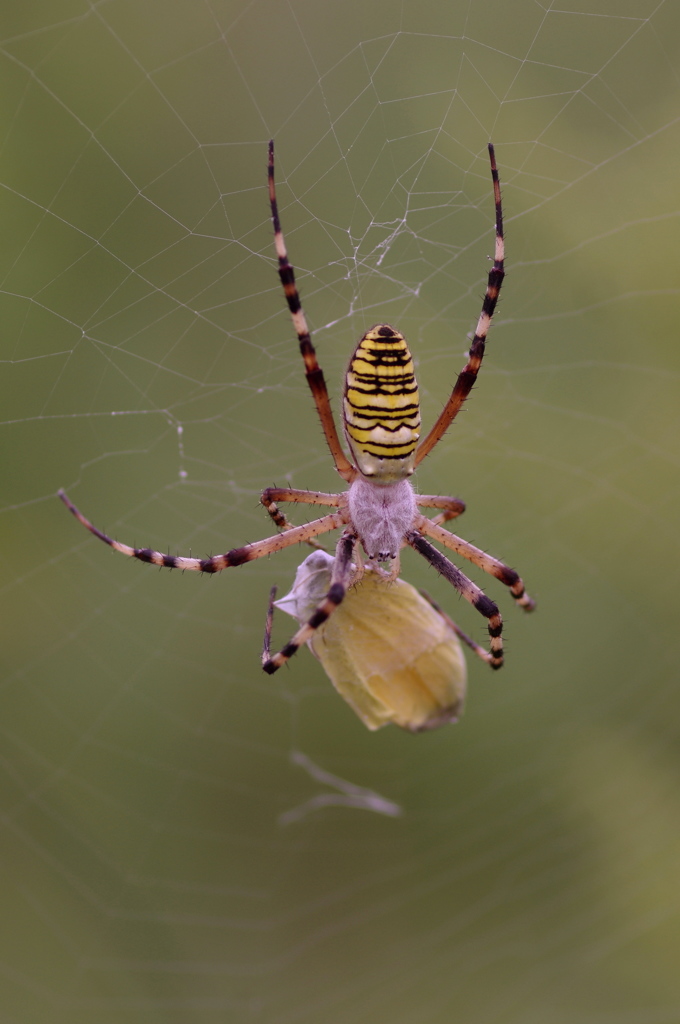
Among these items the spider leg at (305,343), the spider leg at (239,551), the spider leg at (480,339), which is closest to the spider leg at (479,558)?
the spider leg at (239,551)

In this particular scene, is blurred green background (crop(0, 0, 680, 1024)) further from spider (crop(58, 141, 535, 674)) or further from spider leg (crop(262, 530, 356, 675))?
spider leg (crop(262, 530, 356, 675))

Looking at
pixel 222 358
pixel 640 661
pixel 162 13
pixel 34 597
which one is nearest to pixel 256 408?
pixel 222 358

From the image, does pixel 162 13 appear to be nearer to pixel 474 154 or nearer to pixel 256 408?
pixel 474 154

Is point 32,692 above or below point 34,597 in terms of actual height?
below

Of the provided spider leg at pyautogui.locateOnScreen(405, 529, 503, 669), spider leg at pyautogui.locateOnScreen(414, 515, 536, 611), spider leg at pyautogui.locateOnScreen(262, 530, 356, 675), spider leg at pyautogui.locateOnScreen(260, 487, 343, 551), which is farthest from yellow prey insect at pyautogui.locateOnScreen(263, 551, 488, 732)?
spider leg at pyautogui.locateOnScreen(414, 515, 536, 611)

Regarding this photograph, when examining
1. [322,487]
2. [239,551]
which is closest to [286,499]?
[239,551]

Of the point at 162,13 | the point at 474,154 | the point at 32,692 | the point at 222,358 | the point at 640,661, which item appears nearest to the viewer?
the point at 474,154
